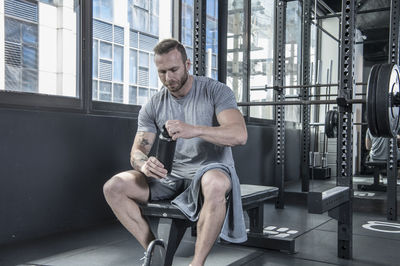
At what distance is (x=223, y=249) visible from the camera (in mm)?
2283

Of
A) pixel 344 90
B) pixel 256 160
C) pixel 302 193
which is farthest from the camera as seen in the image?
pixel 256 160

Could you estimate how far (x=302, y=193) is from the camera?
3.81 meters

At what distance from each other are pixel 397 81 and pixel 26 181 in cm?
202

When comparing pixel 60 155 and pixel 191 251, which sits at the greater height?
pixel 60 155

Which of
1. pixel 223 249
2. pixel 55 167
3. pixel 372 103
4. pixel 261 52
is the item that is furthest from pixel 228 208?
pixel 261 52

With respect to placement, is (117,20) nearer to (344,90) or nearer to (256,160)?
(344,90)

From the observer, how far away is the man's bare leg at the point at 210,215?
1562 mm

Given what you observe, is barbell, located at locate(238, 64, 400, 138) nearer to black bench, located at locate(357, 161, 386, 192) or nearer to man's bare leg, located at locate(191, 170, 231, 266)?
man's bare leg, located at locate(191, 170, 231, 266)

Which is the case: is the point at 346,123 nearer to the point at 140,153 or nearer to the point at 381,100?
the point at 381,100

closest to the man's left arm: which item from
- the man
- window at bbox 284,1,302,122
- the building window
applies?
the man

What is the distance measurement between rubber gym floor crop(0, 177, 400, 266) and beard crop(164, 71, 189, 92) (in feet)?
1.88

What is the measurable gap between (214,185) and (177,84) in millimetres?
490

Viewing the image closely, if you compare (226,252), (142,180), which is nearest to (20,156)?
(142,180)

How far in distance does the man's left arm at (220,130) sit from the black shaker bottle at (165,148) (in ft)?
0.07
